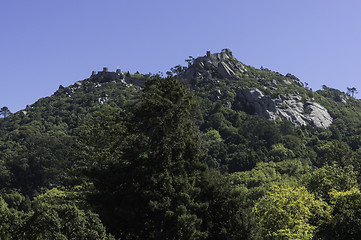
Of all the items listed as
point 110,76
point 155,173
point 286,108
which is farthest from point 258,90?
point 155,173

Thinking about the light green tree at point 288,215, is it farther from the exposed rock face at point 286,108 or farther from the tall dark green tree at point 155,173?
the exposed rock face at point 286,108

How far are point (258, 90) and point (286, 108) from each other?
1284cm

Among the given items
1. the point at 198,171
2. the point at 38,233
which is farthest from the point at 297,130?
the point at 38,233

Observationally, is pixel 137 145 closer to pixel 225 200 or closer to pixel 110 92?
pixel 225 200

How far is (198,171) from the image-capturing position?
31.6 metres

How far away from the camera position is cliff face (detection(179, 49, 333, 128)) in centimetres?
14000

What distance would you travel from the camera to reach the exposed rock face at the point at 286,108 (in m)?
138

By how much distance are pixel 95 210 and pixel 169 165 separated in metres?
6.35

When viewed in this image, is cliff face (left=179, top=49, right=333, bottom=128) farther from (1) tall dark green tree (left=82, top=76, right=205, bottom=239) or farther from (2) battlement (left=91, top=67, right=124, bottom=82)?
(1) tall dark green tree (left=82, top=76, right=205, bottom=239)

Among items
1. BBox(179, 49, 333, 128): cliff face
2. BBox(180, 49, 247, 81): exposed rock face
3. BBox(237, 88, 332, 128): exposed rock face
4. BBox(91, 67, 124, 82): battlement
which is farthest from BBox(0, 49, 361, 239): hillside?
BBox(91, 67, 124, 82): battlement

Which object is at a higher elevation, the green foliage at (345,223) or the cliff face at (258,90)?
the cliff face at (258,90)

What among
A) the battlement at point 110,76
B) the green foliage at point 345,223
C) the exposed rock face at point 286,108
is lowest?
the green foliage at point 345,223

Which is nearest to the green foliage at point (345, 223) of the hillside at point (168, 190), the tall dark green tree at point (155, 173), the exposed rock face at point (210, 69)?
the hillside at point (168, 190)

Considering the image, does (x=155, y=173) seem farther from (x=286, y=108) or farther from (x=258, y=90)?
(x=258, y=90)
